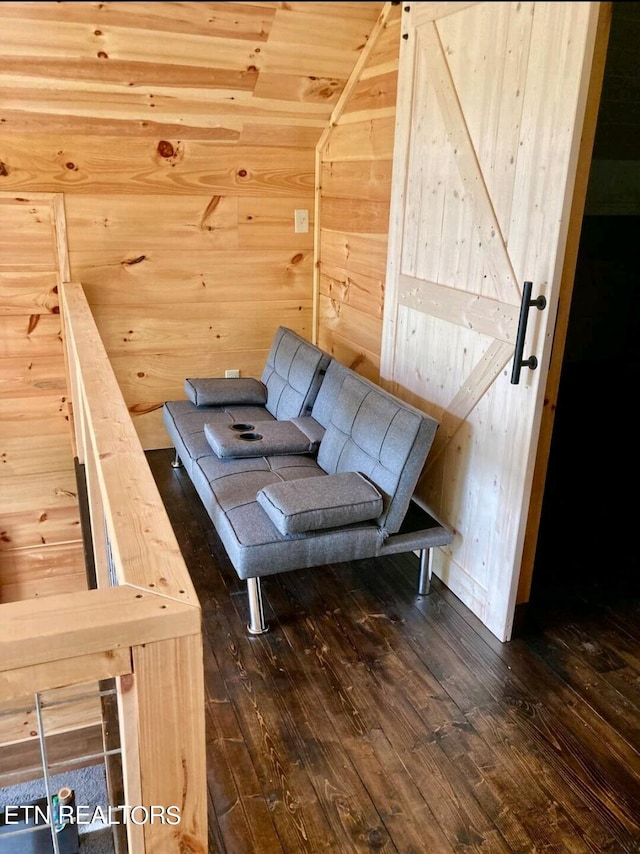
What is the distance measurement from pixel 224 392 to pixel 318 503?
1.44 metres

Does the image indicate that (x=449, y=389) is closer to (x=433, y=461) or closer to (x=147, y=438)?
(x=433, y=461)

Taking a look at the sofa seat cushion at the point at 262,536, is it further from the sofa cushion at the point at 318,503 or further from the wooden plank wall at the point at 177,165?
the wooden plank wall at the point at 177,165

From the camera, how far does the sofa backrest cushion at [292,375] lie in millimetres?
3287

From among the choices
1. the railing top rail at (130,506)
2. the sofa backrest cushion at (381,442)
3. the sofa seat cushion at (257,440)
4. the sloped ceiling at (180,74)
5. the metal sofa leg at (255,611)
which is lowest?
the metal sofa leg at (255,611)

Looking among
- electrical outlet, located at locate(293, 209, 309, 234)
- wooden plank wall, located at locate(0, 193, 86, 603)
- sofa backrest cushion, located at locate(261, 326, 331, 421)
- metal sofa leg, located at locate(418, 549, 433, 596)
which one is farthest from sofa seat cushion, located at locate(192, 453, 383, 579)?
electrical outlet, located at locate(293, 209, 309, 234)

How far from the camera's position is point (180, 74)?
3.21 meters

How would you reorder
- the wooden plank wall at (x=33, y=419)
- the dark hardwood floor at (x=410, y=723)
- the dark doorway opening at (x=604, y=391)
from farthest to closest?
the wooden plank wall at (x=33, y=419) < the dark doorway opening at (x=604, y=391) < the dark hardwood floor at (x=410, y=723)

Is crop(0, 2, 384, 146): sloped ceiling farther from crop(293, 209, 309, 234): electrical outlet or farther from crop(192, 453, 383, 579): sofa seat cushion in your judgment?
crop(192, 453, 383, 579): sofa seat cushion

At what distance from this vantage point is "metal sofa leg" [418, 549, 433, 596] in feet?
8.59

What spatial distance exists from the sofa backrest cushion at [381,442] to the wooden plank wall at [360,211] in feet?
1.90

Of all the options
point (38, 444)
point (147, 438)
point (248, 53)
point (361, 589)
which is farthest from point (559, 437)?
point (38, 444)

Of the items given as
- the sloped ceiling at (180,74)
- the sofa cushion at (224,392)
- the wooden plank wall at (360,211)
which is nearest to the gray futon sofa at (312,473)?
the sofa cushion at (224,392)

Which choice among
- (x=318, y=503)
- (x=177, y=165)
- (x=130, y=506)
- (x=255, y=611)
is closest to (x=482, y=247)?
(x=318, y=503)

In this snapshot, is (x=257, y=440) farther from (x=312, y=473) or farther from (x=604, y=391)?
(x=604, y=391)
